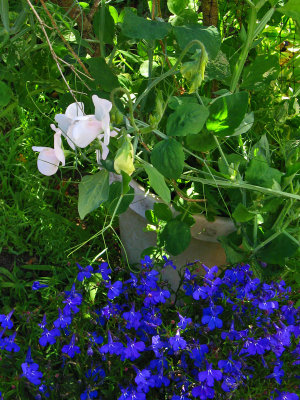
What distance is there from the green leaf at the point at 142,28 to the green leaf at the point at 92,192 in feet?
0.94

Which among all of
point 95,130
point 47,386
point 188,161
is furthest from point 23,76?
point 47,386

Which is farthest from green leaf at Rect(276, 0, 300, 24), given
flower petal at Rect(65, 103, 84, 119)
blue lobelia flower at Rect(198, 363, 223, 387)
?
Result: blue lobelia flower at Rect(198, 363, 223, 387)

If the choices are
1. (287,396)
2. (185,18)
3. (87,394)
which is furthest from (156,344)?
(185,18)

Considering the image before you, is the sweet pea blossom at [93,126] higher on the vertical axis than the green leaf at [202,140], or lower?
higher

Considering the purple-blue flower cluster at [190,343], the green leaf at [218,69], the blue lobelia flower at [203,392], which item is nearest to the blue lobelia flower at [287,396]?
the purple-blue flower cluster at [190,343]

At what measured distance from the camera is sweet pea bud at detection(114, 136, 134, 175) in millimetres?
966

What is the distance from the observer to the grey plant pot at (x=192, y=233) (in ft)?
4.81

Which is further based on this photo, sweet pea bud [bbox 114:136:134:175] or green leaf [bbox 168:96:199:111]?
green leaf [bbox 168:96:199:111]

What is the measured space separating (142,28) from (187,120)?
0.20m

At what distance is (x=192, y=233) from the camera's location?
4.88ft

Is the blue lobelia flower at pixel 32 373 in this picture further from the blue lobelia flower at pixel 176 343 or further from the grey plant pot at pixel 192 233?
the grey plant pot at pixel 192 233

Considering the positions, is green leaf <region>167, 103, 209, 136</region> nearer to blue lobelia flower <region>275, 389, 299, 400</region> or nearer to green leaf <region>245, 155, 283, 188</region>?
green leaf <region>245, 155, 283, 188</region>

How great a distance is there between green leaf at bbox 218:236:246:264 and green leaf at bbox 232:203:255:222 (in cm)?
9

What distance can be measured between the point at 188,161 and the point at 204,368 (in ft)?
1.97
